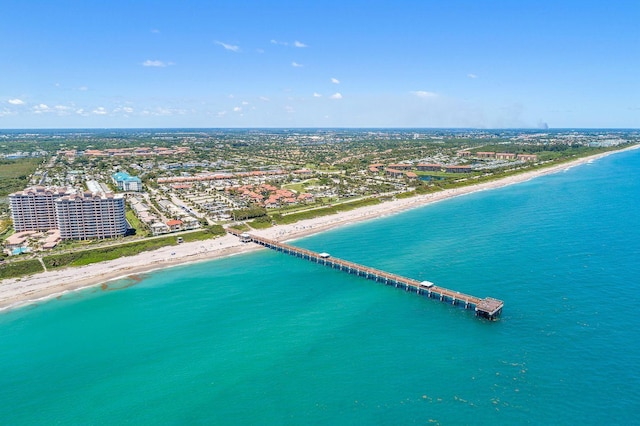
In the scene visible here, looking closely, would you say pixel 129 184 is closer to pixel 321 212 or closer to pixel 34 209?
pixel 34 209

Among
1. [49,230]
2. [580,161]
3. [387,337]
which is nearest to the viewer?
[387,337]

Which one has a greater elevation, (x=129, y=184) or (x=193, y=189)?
(x=129, y=184)

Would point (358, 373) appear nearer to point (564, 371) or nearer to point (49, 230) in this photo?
point (564, 371)

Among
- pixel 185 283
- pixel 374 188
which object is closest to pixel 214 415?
pixel 185 283

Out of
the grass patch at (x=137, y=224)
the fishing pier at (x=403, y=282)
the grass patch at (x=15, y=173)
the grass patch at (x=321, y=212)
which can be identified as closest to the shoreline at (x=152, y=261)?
the grass patch at (x=321, y=212)

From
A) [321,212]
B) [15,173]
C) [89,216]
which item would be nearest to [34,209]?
[89,216]

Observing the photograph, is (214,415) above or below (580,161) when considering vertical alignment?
below
